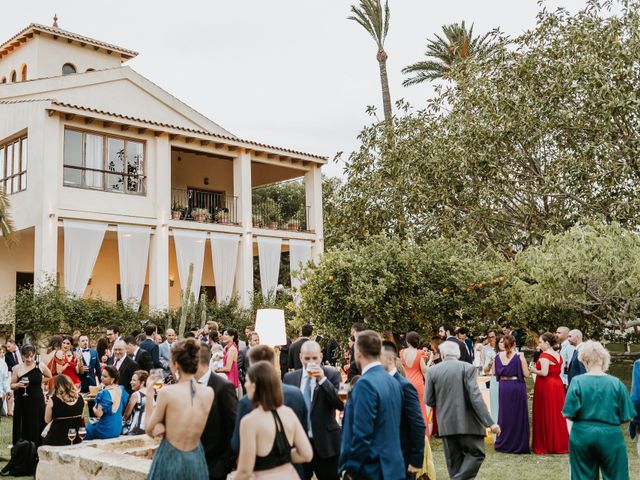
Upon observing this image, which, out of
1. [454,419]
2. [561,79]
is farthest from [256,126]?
[454,419]

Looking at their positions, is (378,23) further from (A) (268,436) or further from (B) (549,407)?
→ (A) (268,436)

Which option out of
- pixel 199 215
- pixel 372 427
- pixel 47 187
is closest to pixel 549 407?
pixel 372 427

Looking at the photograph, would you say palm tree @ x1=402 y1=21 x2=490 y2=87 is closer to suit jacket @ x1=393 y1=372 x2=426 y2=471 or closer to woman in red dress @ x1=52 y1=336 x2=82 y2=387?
woman in red dress @ x1=52 y1=336 x2=82 y2=387

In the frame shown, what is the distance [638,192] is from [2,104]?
18.3 metres

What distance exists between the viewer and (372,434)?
4.79 m

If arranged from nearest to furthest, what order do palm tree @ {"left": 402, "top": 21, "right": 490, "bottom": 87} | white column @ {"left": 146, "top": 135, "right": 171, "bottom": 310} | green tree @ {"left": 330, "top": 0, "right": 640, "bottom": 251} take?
green tree @ {"left": 330, "top": 0, "right": 640, "bottom": 251} < white column @ {"left": 146, "top": 135, "right": 171, "bottom": 310} < palm tree @ {"left": 402, "top": 21, "right": 490, "bottom": 87}

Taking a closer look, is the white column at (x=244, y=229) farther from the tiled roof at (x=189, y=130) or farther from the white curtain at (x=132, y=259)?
the white curtain at (x=132, y=259)

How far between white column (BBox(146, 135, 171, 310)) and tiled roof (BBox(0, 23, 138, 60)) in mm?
7012

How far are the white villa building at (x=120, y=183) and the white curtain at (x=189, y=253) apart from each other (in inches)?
1.6

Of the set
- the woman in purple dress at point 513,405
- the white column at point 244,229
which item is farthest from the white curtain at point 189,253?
the woman in purple dress at point 513,405

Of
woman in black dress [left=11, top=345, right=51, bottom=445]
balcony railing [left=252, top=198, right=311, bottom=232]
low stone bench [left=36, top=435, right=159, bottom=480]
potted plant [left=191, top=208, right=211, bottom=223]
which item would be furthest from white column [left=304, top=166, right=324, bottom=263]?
low stone bench [left=36, top=435, right=159, bottom=480]

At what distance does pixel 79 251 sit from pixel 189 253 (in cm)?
355

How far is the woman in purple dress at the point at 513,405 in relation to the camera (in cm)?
990

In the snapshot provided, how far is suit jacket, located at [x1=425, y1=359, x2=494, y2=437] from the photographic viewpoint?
7141 mm
